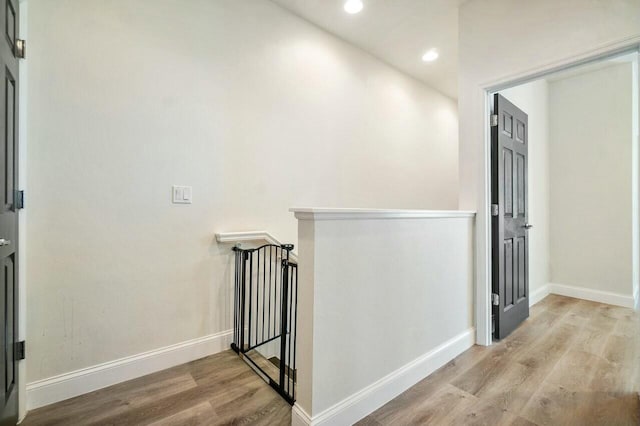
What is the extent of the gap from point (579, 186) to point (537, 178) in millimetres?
602

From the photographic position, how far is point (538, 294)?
361 cm

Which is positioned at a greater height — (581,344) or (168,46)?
(168,46)

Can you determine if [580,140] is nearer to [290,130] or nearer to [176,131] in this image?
[290,130]

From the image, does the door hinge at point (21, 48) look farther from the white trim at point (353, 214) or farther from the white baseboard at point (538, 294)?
the white baseboard at point (538, 294)

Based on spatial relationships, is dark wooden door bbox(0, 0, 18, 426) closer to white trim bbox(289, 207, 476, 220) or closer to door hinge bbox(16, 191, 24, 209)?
door hinge bbox(16, 191, 24, 209)

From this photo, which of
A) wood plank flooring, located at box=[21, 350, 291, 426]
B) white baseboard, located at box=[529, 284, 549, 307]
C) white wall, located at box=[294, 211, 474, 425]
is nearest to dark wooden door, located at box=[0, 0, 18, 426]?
wood plank flooring, located at box=[21, 350, 291, 426]

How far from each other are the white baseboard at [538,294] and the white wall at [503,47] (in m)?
1.53

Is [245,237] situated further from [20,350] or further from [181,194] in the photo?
[20,350]

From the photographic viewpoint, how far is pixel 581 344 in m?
2.40

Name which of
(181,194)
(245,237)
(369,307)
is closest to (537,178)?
(369,307)

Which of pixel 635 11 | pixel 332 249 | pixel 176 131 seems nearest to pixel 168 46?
pixel 176 131

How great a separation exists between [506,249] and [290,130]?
2.21 metres

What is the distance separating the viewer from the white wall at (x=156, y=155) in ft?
5.35

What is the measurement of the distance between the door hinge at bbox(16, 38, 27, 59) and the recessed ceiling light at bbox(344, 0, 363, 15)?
7.41 feet
